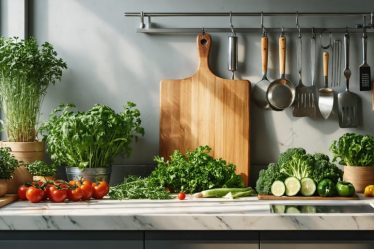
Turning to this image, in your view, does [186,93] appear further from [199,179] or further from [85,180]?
[85,180]

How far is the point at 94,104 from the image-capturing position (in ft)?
10.1

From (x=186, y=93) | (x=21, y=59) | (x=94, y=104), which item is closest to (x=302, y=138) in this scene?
(x=186, y=93)

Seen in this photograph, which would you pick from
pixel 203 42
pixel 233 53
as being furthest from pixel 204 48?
pixel 233 53

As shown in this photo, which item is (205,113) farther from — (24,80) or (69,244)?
(69,244)

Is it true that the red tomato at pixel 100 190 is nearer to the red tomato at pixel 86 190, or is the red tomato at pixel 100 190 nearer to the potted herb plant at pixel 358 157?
the red tomato at pixel 86 190

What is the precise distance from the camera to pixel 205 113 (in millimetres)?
2992

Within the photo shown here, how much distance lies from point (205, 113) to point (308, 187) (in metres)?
0.64

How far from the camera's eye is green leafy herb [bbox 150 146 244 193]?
9.02ft

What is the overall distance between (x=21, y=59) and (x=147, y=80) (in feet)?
2.09

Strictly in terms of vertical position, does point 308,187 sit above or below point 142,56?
below

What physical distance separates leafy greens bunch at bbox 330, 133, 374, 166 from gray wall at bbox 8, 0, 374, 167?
8.8 inches

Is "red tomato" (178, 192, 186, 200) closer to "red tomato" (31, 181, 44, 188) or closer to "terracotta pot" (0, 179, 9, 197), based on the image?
"red tomato" (31, 181, 44, 188)

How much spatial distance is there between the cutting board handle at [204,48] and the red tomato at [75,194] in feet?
2.95

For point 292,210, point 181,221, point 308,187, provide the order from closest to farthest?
point 181,221
point 292,210
point 308,187
